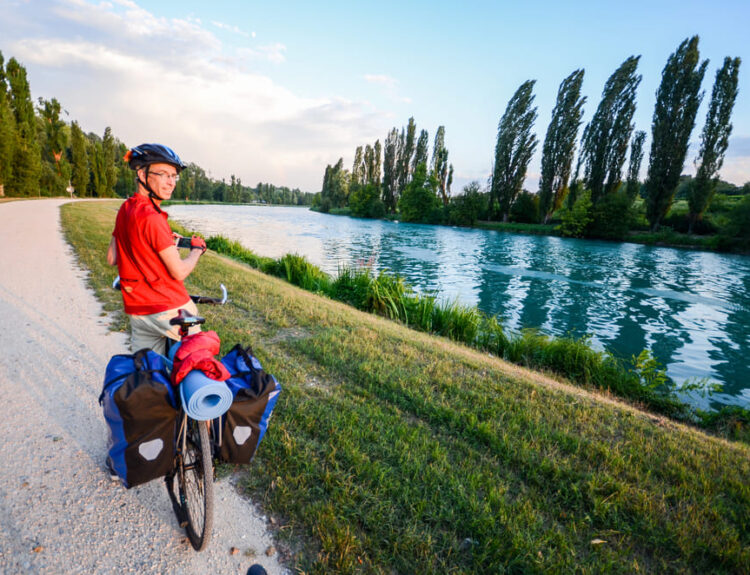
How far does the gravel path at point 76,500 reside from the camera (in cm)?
196

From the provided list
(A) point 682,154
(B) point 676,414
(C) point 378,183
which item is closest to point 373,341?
(B) point 676,414

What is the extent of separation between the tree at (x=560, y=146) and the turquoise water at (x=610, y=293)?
22480 mm

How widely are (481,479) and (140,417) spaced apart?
95.7 inches

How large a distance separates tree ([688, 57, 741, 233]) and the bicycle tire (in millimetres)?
50936

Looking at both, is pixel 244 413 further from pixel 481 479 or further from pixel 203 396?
pixel 481 479

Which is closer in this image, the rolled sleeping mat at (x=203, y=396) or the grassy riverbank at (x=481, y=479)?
the rolled sleeping mat at (x=203, y=396)

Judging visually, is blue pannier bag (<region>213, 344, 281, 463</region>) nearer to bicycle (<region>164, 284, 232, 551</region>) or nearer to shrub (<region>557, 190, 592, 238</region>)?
bicycle (<region>164, 284, 232, 551</region>)

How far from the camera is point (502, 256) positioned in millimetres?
26094

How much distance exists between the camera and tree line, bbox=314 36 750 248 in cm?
3696

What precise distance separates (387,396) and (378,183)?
8136cm

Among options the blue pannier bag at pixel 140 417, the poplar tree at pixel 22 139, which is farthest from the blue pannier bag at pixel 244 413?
the poplar tree at pixel 22 139

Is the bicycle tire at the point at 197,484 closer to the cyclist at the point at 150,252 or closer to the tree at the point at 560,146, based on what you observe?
the cyclist at the point at 150,252

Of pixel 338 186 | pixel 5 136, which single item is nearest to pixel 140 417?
pixel 5 136

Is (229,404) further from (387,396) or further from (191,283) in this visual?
(191,283)
